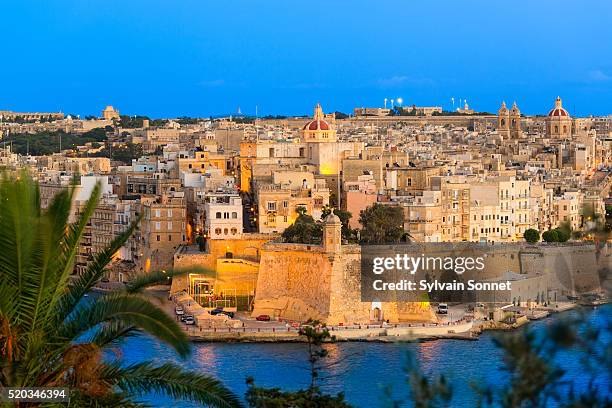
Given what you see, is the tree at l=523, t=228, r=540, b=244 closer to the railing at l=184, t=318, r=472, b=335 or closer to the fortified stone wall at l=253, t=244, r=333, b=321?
the railing at l=184, t=318, r=472, b=335

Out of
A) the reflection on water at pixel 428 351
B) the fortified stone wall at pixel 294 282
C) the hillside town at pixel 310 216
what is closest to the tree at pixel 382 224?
the hillside town at pixel 310 216

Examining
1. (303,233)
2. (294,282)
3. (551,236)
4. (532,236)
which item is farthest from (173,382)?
(532,236)

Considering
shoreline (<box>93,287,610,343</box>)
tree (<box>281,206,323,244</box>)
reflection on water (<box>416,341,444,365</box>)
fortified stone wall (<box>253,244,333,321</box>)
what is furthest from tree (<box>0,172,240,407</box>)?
tree (<box>281,206,323,244</box>)

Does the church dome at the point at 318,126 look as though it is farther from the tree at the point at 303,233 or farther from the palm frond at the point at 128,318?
the palm frond at the point at 128,318

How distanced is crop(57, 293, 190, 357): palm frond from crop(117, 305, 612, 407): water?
8.91 metres

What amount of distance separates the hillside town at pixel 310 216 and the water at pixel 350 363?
105 centimetres

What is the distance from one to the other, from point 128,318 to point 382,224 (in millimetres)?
17822

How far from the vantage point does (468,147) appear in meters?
41.6

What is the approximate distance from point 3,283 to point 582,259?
60.3ft

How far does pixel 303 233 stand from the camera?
21.5 meters

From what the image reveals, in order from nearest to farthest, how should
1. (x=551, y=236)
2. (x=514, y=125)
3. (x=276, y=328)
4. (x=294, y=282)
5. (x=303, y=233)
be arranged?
(x=276, y=328)
(x=294, y=282)
(x=303, y=233)
(x=551, y=236)
(x=514, y=125)

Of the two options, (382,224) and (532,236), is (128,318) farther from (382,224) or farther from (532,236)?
(532,236)

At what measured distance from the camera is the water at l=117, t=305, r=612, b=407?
15.5 m

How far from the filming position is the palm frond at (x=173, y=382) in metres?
5.45
